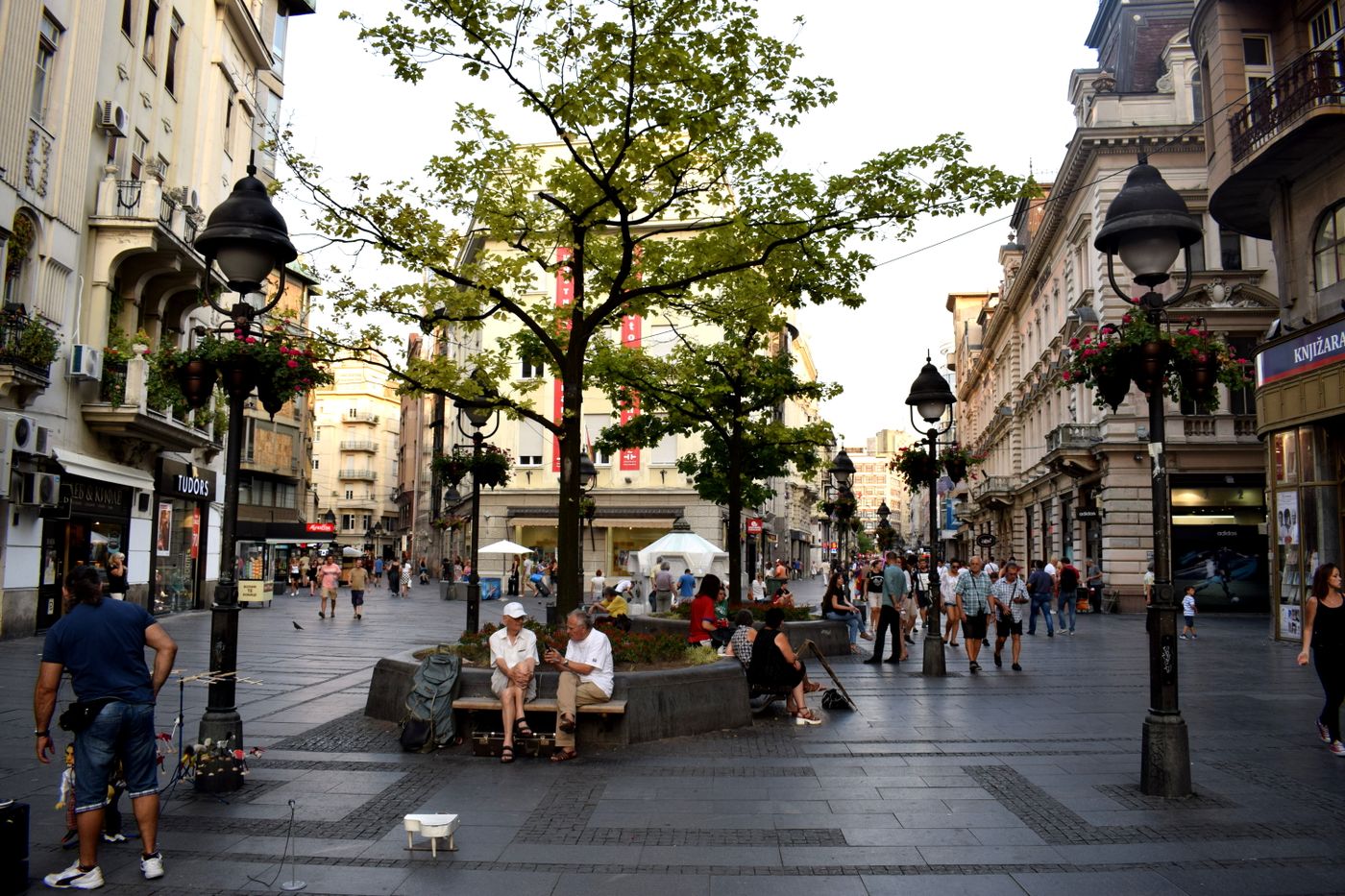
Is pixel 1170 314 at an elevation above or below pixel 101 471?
above

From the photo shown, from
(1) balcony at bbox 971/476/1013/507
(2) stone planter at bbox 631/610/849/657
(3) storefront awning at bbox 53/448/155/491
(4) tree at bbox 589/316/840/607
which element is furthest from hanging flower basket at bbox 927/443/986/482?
(1) balcony at bbox 971/476/1013/507

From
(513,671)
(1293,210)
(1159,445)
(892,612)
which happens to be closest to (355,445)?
(892,612)

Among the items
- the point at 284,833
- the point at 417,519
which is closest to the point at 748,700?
the point at 284,833

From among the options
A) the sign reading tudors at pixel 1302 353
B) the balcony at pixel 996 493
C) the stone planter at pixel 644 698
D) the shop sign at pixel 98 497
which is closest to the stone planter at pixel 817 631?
the stone planter at pixel 644 698

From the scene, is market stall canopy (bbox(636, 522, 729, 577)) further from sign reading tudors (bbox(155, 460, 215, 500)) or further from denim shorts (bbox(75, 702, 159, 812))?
denim shorts (bbox(75, 702, 159, 812))

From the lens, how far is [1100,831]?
699 cm

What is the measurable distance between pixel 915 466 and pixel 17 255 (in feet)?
55.5

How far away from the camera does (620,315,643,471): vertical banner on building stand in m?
21.7

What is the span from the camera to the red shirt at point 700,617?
14750 millimetres

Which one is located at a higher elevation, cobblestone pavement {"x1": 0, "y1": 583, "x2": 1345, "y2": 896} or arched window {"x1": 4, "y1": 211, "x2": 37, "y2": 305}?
arched window {"x1": 4, "y1": 211, "x2": 37, "y2": 305}

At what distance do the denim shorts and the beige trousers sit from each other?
3928 mm

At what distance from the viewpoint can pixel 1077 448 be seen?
119 feet

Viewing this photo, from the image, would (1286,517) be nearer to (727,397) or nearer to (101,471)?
(727,397)

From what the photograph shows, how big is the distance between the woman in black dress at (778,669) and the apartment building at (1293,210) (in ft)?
41.9
